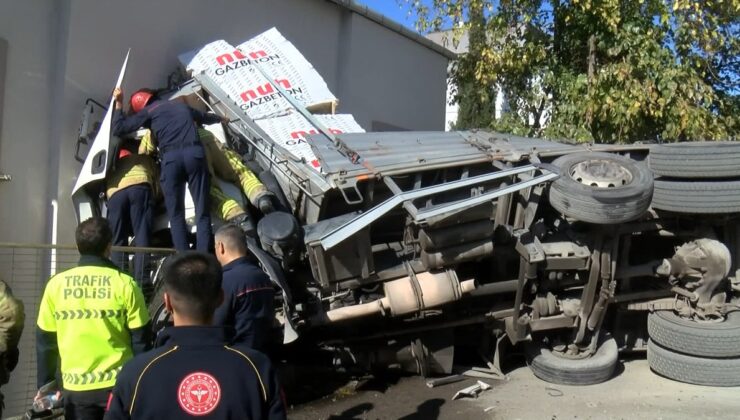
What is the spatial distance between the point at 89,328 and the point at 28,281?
2611mm

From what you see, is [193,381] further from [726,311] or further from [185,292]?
[726,311]

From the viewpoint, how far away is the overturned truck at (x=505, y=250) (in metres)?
5.09

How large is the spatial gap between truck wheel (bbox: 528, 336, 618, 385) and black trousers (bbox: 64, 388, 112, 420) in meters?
3.67

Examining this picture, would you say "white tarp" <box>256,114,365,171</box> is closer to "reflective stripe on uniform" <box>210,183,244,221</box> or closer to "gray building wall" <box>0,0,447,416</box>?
"reflective stripe on uniform" <box>210,183,244,221</box>

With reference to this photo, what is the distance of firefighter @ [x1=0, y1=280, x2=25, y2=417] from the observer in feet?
11.5

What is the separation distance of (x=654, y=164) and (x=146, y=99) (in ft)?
13.7

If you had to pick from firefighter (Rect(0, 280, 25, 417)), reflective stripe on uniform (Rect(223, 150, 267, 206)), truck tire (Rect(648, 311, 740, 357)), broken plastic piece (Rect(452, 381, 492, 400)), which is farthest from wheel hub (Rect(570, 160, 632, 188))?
firefighter (Rect(0, 280, 25, 417))

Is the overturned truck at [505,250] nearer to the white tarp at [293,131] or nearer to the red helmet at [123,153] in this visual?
the white tarp at [293,131]

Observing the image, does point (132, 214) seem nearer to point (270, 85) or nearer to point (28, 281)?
point (28, 281)

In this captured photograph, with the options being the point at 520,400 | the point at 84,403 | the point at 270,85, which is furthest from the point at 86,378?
the point at 270,85

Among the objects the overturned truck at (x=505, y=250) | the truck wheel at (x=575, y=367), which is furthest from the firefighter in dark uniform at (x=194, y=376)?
the truck wheel at (x=575, y=367)

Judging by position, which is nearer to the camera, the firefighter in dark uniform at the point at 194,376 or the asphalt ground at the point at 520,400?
the firefighter in dark uniform at the point at 194,376

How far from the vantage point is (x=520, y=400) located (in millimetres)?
5324

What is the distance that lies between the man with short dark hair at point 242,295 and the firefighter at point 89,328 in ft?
1.32
